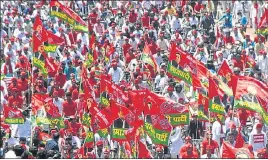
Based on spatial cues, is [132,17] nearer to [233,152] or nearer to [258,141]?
[258,141]

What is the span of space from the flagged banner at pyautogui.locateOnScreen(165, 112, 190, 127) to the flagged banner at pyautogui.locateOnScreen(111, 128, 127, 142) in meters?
1.02

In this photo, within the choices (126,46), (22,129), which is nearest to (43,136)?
(22,129)

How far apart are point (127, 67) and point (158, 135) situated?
28.0 feet

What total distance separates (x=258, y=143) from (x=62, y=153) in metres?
4.30

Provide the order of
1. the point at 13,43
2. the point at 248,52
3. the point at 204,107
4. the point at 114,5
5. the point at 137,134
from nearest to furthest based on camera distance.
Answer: the point at 137,134
the point at 204,107
the point at 248,52
the point at 13,43
the point at 114,5

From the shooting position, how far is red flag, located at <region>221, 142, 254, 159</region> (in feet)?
81.1

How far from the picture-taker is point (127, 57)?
34844 millimetres

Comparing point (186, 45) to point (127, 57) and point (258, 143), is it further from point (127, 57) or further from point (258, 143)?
point (258, 143)

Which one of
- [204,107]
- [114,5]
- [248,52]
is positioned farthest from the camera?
[114,5]

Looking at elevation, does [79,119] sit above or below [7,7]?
below

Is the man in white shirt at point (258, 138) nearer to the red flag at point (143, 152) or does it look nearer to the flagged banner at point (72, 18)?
the red flag at point (143, 152)

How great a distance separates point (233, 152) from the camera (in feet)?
81.5

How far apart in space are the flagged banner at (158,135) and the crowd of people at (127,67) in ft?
0.78

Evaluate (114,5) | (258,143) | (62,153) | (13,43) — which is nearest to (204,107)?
(258,143)
